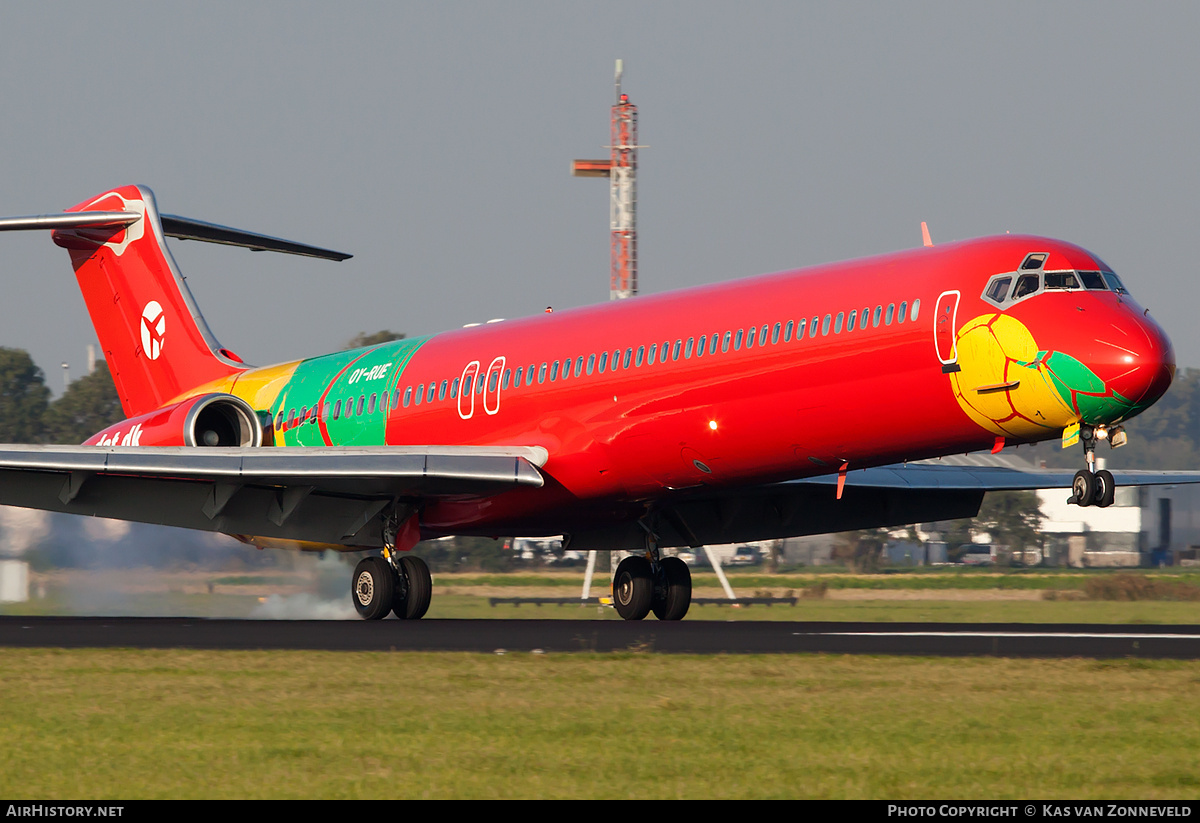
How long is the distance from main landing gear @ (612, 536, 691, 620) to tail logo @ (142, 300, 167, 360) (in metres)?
10.6

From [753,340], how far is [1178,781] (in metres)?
11.6

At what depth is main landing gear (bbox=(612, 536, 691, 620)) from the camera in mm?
24797

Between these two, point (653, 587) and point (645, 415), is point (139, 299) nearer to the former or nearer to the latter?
point (653, 587)

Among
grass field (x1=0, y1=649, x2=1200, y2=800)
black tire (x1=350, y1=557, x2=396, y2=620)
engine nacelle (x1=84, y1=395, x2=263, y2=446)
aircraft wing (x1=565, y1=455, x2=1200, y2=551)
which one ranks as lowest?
grass field (x1=0, y1=649, x2=1200, y2=800)

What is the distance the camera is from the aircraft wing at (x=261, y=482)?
2161 centimetres

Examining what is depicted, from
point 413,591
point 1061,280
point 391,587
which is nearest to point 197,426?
point 391,587

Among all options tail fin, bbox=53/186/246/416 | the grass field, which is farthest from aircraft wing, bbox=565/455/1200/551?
the grass field

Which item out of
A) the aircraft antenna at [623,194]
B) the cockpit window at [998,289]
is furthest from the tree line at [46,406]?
the cockpit window at [998,289]

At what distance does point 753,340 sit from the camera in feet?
65.0

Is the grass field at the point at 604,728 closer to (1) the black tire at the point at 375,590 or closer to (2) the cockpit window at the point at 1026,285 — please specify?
(2) the cockpit window at the point at 1026,285

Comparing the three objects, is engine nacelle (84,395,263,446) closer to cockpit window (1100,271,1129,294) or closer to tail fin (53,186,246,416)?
tail fin (53,186,246,416)

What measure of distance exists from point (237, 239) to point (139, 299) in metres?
2.35

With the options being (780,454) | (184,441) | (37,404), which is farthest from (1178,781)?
(37,404)
